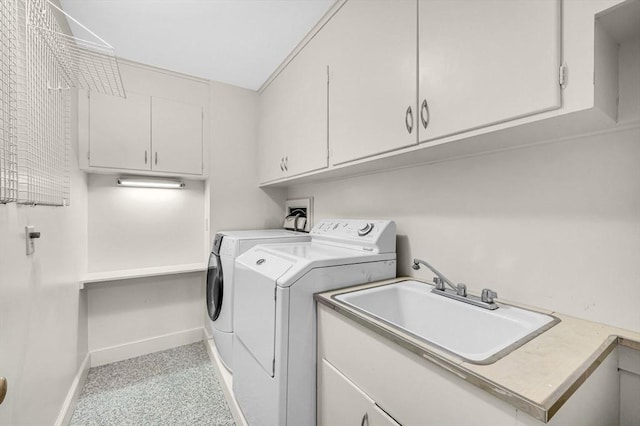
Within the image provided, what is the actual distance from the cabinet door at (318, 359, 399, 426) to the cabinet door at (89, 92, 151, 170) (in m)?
2.26

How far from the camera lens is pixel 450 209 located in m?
1.41

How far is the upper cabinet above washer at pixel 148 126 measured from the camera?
219 cm

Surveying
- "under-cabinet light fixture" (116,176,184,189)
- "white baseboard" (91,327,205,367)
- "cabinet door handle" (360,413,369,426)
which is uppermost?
"under-cabinet light fixture" (116,176,184,189)

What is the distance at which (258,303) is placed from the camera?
1.38 metres

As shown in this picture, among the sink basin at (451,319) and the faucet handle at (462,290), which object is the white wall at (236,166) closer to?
the sink basin at (451,319)

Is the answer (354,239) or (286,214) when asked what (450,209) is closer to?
(354,239)

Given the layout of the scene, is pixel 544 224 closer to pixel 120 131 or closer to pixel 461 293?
pixel 461 293

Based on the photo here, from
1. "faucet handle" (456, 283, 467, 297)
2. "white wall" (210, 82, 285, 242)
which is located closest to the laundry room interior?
"faucet handle" (456, 283, 467, 297)

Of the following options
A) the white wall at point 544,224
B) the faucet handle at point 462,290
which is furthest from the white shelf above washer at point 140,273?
the faucet handle at point 462,290

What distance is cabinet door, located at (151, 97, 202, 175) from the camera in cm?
243

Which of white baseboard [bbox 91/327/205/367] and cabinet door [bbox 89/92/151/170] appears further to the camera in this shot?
white baseboard [bbox 91/327/205/367]

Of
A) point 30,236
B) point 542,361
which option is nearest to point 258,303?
point 30,236

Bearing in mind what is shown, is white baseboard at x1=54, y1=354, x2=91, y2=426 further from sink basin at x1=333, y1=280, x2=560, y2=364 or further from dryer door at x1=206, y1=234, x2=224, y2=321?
sink basin at x1=333, y1=280, x2=560, y2=364

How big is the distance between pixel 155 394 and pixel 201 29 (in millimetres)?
2661
